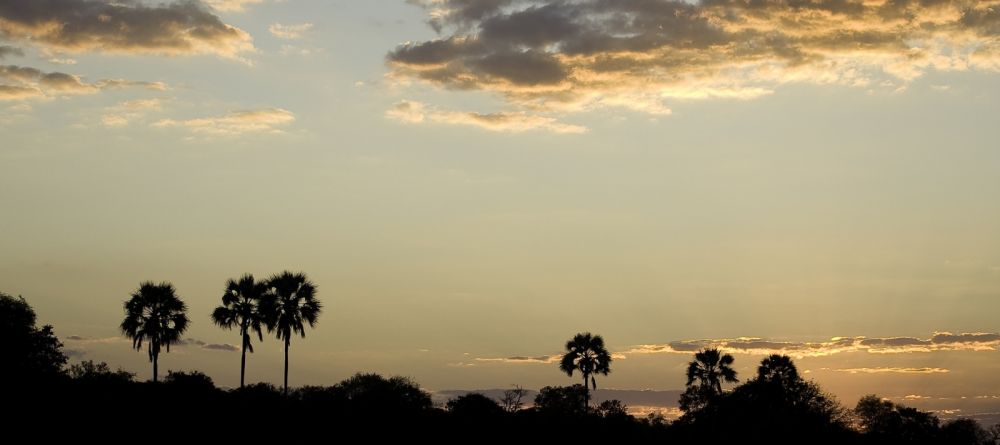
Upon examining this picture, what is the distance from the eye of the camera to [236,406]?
256 feet

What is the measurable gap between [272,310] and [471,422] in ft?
76.2

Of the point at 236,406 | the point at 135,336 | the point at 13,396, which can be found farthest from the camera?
the point at 135,336

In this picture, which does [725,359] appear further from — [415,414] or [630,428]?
[415,414]

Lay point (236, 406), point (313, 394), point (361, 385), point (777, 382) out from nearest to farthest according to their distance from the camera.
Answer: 1. point (236, 406)
2. point (313, 394)
3. point (777, 382)
4. point (361, 385)

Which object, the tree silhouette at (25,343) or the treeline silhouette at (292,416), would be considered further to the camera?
the tree silhouette at (25,343)

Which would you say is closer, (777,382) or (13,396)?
(13,396)

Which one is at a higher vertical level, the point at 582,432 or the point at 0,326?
the point at 0,326

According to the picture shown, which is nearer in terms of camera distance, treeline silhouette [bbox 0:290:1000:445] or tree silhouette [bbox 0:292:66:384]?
treeline silhouette [bbox 0:290:1000:445]

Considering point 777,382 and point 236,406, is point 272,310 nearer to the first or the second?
point 236,406

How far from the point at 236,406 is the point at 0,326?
32.1 m

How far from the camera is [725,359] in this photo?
387 ft

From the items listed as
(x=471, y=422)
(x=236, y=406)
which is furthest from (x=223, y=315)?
(x=471, y=422)

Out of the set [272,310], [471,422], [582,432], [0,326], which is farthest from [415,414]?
[0,326]

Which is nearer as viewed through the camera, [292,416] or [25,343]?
[292,416]
